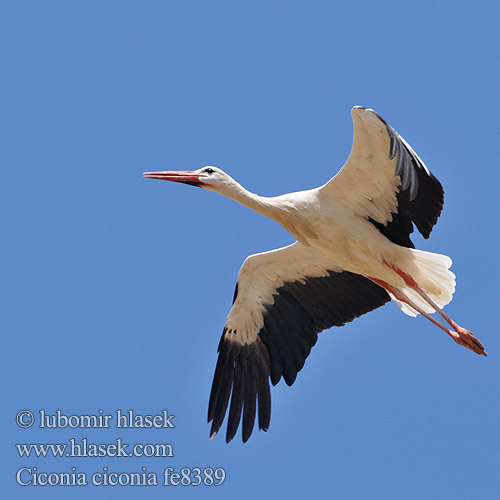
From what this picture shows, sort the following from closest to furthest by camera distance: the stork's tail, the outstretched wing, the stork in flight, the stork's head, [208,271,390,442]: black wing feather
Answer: the outstretched wing → the stork in flight → the stork's head → the stork's tail → [208,271,390,442]: black wing feather

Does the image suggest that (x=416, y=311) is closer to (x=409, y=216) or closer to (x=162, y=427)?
(x=409, y=216)

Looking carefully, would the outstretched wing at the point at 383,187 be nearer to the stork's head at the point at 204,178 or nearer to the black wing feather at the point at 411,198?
the black wing feather at the point at 411,198

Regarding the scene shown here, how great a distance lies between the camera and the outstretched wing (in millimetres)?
8086

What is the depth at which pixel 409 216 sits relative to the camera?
8.90 meters

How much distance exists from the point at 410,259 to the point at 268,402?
188 centimetres

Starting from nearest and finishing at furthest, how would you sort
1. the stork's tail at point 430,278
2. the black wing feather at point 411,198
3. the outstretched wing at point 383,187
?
1. the black wing feather at point 411,198
2. the outstretched wing at point 383,187
3. the stork's tail at point 430,278

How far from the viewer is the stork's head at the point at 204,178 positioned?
8.84 metres

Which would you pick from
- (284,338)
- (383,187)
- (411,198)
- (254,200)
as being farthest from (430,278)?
(254,200)

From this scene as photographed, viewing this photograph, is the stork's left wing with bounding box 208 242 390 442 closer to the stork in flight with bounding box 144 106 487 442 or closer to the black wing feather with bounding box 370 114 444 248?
the stork in flight with bounding box 144 106 487 442

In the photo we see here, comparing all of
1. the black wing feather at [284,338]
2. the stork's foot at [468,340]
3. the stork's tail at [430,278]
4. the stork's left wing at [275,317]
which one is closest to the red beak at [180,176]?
the stork's left wing at [275,317]

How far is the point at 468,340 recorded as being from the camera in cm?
907

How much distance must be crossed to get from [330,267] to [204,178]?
1.63 meters

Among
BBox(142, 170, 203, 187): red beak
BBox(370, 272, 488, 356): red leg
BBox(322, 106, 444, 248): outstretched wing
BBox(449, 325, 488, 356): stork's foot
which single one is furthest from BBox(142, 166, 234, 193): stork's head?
BBox(449, 325, 488, 356): stork's foot

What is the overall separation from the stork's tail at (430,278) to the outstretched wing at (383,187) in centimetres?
18
